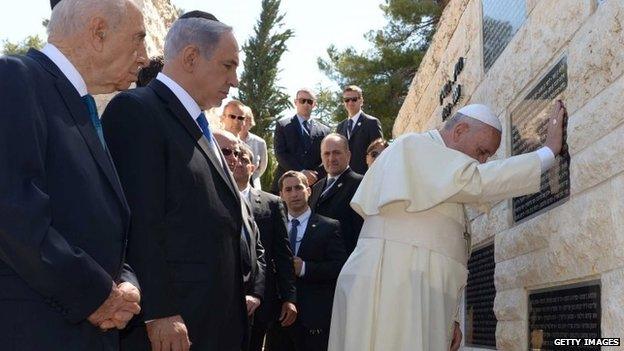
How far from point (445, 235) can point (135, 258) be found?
2.04 m

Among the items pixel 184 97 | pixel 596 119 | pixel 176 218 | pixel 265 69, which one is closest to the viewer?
pixel 176 218

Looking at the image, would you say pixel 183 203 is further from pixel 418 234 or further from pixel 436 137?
pixel 436 137

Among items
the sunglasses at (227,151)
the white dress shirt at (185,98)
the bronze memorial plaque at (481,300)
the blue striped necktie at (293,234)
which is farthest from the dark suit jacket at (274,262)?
the white dress shirt at (185,98)

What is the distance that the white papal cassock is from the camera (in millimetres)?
4473

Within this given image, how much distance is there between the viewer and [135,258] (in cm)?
316

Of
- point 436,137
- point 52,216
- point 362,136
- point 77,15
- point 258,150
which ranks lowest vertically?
point 52,216

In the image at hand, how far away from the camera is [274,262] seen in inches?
225

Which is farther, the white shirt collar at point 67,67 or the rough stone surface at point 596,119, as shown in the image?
the rough stone surface at point 596,119

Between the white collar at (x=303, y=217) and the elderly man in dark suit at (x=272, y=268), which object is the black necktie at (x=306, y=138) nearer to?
the white collar at (x=303, y=217)

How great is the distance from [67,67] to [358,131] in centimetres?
701

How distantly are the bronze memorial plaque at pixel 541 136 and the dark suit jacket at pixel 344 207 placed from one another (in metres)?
1.50

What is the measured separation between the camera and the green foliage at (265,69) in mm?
37531

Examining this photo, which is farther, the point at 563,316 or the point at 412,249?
the point at 412,249

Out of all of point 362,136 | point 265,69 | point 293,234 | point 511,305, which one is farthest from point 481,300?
point 265,69
